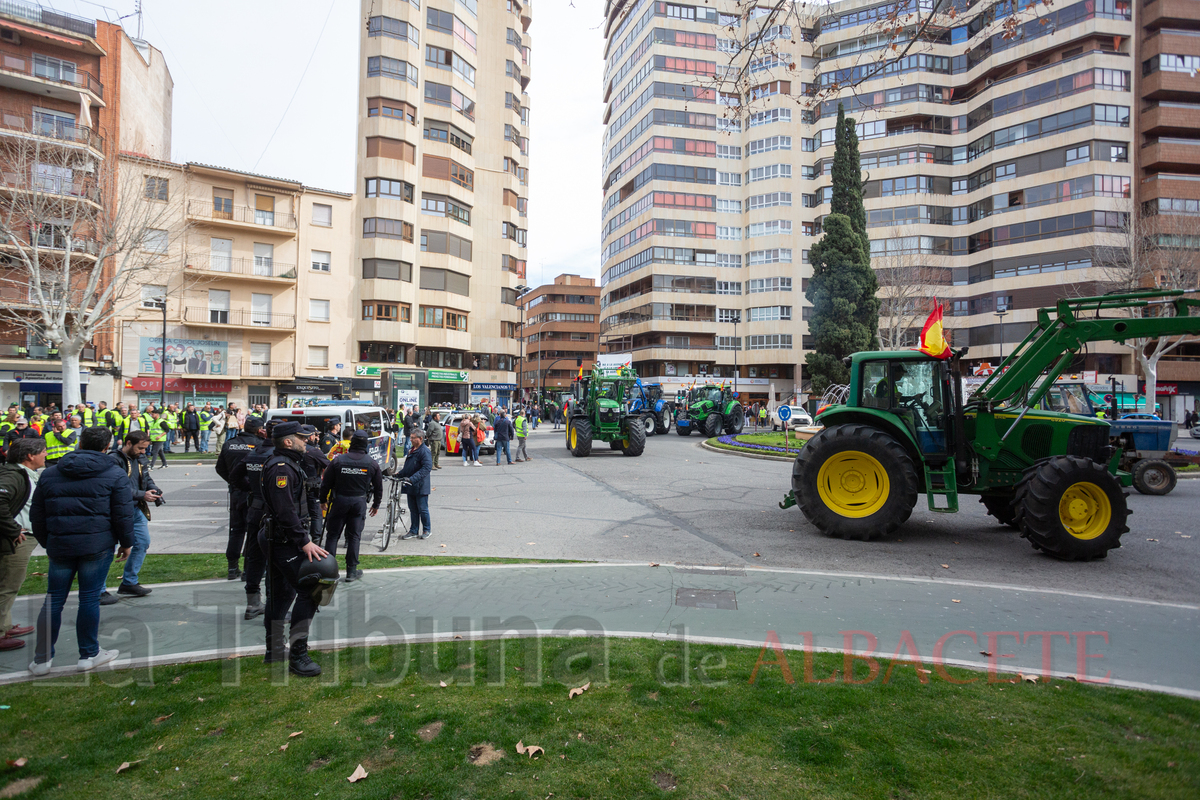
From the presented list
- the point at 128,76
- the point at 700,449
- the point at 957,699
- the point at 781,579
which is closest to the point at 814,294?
the point at 700,449

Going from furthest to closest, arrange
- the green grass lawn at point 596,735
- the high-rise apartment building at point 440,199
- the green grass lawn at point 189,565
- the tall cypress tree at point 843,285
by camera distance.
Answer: the high-rise apartment building at point 440,199 → the tall cypress tree at point 843,285 → the green grass lawn at point 189,565 → the green grass lawn at point 596,735

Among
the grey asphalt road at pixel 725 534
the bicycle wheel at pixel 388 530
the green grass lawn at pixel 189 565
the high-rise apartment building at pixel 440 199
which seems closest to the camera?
the green grass lawn at pixel 189 565

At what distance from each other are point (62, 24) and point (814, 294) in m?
41.1

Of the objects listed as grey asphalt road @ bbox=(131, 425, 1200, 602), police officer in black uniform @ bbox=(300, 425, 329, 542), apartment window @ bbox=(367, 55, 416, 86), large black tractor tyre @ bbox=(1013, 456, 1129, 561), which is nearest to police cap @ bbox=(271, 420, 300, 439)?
police officer in black uniform @ bbox=(300, 425, 329, 542)

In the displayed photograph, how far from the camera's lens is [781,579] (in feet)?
21.2

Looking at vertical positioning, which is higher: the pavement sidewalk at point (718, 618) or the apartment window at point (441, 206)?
the apartment window at point (441, 206)

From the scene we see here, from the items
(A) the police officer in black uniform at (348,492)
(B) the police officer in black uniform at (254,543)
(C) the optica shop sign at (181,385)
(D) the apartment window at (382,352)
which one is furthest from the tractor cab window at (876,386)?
(C) the optica shop sign at (181,385)

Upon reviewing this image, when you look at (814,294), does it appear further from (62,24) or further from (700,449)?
(62,24)

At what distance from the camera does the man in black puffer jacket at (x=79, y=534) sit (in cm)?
443

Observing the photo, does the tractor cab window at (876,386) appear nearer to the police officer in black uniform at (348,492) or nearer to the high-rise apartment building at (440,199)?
the police officer in black uniform at (348,492)

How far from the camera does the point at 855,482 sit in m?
8.75

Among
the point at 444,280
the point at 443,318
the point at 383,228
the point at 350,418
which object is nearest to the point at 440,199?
the point at 383,228

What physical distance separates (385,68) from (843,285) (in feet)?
103

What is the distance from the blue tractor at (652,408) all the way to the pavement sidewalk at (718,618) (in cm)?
2490
